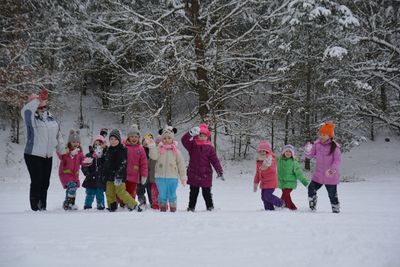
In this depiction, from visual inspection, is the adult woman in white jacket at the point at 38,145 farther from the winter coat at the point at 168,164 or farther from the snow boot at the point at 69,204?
the winter coat at the point at 168,164

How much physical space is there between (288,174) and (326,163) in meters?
0.92

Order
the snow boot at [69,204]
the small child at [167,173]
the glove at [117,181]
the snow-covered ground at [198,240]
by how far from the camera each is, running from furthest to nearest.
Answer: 1. the small child at [167,173]
2. the snow boot at [69,204]
3. the glove at [117,181]
4. the snow-covered ground at [198,240]

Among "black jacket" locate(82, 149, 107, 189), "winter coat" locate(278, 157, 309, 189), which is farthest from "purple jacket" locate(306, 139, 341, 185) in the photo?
"black jacket" locate(82, 149, 107, 189)

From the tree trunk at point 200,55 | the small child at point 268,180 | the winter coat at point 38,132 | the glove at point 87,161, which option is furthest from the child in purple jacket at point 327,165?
the tree trunk at point 200,55

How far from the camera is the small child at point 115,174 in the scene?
7.90 meters

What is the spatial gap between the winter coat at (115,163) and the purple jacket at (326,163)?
3.68 m

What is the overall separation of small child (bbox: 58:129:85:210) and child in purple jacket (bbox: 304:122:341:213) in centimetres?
451

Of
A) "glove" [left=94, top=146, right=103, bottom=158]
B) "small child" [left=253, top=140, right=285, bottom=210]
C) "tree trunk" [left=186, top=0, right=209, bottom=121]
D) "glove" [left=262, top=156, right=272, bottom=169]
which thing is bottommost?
"small child" [left=253, top=140, right=285, bottom=210]

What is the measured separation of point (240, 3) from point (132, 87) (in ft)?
18.0

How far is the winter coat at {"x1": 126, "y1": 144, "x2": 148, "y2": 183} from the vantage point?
854 cm

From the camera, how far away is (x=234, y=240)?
487 cm

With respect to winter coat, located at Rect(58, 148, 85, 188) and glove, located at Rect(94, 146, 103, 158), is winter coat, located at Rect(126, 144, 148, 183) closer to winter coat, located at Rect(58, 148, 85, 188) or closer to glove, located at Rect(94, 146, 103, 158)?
glove, located at Rect(94, 146, 103, 158)

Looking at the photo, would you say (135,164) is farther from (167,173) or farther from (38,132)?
(38,132)

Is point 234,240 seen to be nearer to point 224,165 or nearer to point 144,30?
point 144,30
